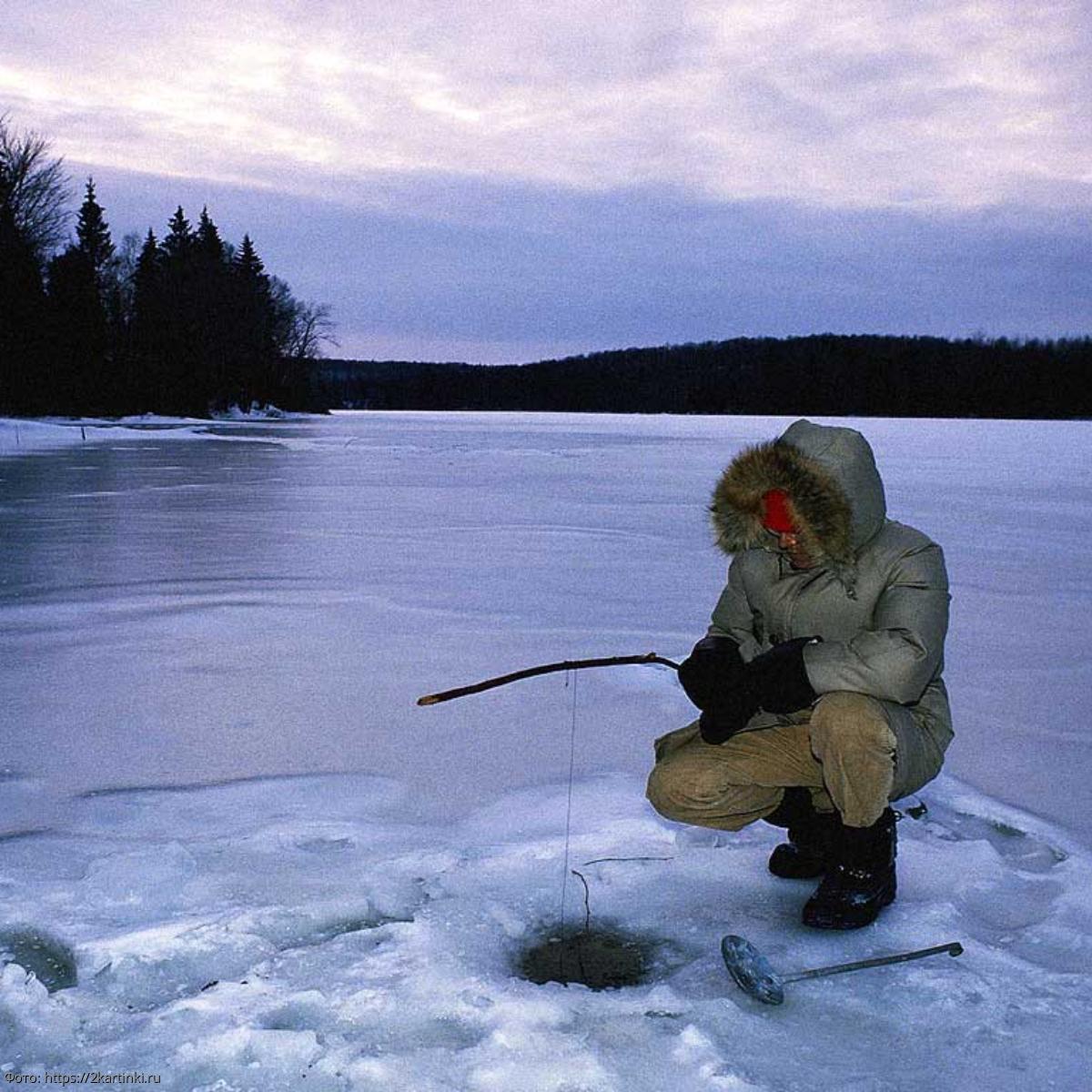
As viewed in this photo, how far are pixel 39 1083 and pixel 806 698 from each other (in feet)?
5.66

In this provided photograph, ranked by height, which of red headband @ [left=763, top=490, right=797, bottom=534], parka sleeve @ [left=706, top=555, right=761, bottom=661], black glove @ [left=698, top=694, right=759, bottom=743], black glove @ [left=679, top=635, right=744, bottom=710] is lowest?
black glove @ [left=698, top=694, right=759, bottom=743]

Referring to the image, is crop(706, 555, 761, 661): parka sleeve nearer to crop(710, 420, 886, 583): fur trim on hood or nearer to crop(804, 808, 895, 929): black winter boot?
crop(710, 420, 886, 583): fur trim on hood

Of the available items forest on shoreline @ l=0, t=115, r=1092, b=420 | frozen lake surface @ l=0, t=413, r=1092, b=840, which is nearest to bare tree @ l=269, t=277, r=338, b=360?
forest on shoreline @ l=0, t=115, r=1092, b=420

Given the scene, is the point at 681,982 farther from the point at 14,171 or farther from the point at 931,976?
the point at 14,171

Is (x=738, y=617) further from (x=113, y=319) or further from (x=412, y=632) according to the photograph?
(x=113, y=319)

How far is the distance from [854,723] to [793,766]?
0.34 meters

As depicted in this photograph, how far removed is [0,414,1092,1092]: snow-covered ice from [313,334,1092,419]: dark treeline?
7588 cm

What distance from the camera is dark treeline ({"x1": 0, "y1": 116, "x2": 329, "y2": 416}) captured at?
3766 centimetres

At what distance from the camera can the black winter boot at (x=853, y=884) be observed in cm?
251

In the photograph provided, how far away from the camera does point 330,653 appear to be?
5.03 meters

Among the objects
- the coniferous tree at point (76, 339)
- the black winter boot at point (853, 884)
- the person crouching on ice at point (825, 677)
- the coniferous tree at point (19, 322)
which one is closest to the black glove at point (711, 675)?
the person crouching on ice at point (825, 677)

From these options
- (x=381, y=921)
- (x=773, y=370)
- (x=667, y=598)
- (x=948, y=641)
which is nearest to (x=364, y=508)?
(x=667, y=598)

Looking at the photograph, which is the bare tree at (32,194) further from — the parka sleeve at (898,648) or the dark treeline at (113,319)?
the parka sleeve at (898,648)

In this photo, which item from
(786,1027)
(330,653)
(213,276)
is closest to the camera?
(786,1027)
